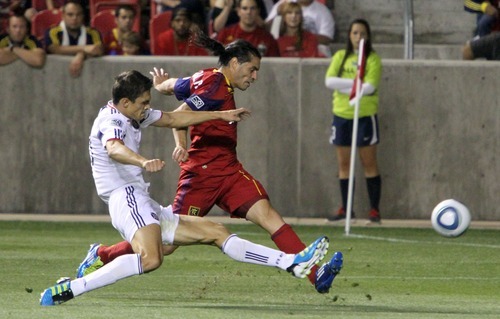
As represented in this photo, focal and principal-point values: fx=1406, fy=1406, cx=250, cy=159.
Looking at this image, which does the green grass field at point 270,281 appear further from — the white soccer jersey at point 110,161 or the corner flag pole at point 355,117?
the white soccer jersey at point 110,161

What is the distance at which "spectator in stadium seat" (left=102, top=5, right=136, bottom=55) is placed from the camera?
18.3 meters

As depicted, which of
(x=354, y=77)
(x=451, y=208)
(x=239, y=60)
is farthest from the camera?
(x=354, y=77)

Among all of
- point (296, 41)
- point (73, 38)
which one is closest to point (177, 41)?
point (73, 38)

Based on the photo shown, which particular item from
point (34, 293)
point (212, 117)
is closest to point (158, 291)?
point (34, 293)

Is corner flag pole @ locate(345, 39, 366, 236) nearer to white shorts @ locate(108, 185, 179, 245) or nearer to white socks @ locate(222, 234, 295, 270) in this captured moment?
white socks @ locate(222, 234, 295, 270)

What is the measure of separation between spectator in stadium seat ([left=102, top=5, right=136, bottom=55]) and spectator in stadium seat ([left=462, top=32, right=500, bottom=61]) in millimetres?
4342

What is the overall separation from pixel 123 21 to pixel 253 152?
256cm

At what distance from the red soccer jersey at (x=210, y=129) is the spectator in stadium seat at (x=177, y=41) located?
687cm

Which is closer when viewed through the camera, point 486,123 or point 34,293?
point 34,293

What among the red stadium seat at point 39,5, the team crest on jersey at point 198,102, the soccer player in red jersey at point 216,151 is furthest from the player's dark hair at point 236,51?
the red stadium seat at point 39,5

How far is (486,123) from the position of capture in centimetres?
1717

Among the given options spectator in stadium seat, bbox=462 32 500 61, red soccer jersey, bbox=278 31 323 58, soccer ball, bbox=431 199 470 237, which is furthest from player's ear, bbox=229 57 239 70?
spectator in stadium seat, bbox=462 32 500 61

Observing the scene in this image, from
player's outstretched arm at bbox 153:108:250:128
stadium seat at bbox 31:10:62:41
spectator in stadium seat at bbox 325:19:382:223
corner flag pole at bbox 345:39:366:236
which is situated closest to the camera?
player's outstretched arm at bbox 153:108:250:128

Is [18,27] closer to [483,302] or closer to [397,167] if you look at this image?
[397,167]
